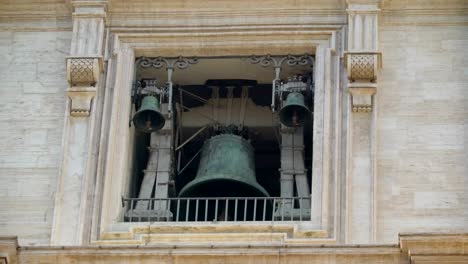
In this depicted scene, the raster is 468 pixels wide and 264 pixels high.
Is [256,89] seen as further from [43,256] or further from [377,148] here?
[43,256]

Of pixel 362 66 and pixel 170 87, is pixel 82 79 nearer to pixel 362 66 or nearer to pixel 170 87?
pixel 170 87

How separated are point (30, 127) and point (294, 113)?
11.3ft

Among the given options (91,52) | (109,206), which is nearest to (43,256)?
(109,206)

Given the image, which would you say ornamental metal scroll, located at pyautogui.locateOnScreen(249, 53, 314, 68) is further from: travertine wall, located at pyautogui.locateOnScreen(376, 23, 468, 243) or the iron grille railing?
the iron grille railing

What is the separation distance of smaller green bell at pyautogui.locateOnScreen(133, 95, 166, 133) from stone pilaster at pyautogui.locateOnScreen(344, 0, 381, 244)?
2.58m

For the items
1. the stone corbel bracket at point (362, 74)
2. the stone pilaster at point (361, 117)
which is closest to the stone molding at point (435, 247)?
the stone pilaster at point (361, 117)

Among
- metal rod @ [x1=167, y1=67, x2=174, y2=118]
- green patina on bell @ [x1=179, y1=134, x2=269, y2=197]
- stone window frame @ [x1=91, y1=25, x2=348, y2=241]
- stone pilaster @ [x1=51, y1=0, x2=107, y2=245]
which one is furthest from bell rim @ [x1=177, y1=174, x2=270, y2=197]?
stone pilaster @ [x1=51, y1=0, x2=107, y2=245]

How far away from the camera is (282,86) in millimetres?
32375

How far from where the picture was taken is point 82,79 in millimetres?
31781

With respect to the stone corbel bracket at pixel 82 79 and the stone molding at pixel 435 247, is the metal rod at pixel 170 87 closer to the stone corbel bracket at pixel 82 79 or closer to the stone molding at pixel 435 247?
the stone corbel bracket at pixel 82 79

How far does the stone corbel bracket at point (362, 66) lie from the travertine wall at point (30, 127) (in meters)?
3.70

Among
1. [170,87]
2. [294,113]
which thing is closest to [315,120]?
[294,113]

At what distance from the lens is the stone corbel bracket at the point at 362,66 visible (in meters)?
31.5

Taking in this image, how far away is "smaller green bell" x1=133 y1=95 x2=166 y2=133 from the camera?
3212cm
